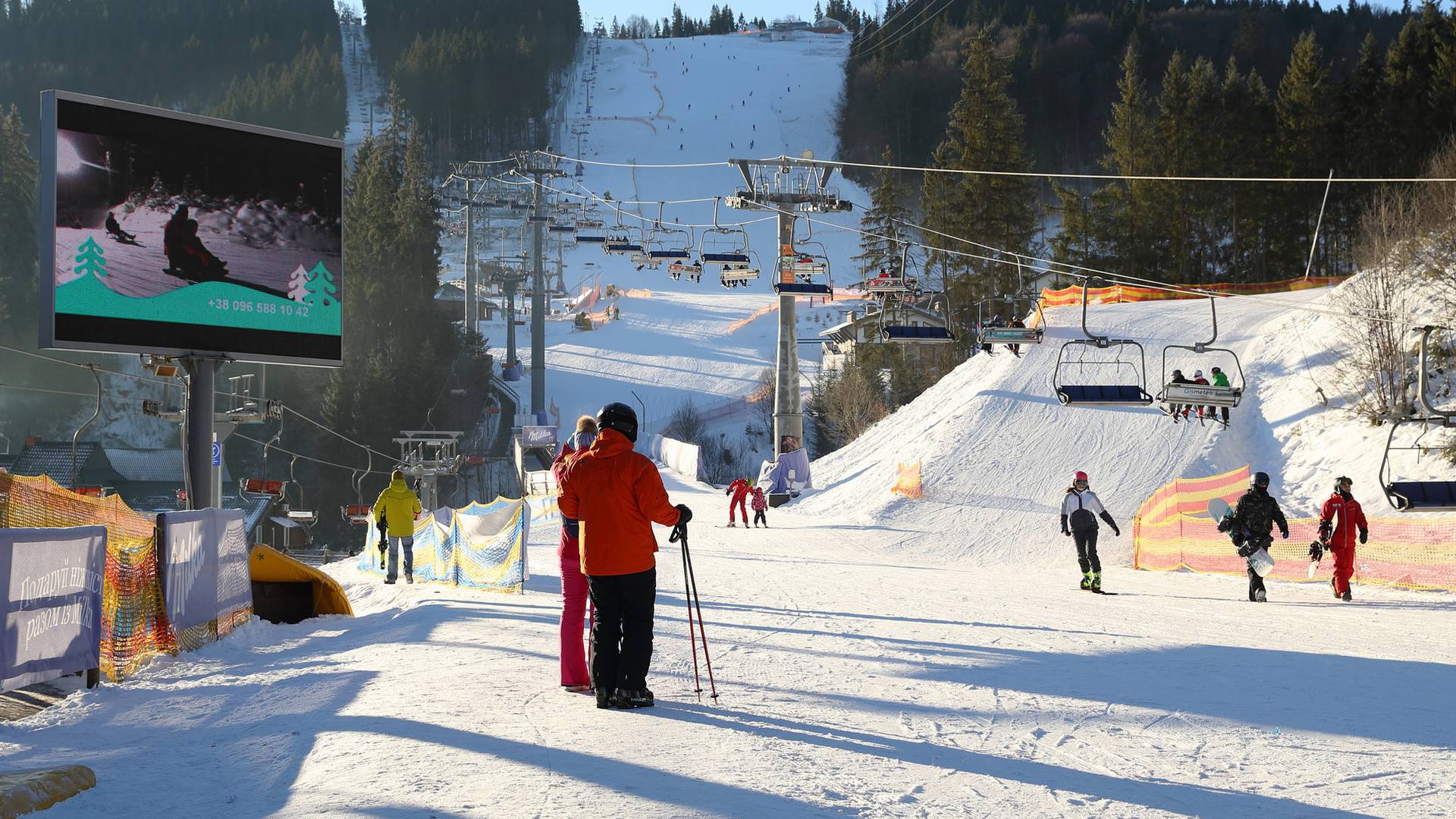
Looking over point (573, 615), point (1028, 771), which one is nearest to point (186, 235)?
point (573, 615)

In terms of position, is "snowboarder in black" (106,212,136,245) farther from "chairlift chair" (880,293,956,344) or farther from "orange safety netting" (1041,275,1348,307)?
"orange safety netting" (1041,275,1348,307)

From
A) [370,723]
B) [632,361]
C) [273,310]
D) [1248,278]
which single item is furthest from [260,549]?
[632,361]

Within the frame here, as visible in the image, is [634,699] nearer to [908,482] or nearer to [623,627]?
[623,627]

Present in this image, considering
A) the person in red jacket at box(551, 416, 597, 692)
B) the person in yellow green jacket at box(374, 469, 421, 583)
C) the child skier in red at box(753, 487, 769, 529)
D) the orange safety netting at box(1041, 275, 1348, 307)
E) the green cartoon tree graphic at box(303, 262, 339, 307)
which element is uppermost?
the orange safety netting at box(1041, 275, 1348, 307)

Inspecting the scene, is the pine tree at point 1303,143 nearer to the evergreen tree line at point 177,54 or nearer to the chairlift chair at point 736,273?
the chairlift chair at point 736,273

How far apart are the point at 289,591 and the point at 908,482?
2160cm

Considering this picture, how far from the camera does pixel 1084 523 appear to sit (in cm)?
1641

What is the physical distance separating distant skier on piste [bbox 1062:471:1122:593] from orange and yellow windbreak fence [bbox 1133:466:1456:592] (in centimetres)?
320

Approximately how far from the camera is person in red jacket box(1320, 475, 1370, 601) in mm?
15367

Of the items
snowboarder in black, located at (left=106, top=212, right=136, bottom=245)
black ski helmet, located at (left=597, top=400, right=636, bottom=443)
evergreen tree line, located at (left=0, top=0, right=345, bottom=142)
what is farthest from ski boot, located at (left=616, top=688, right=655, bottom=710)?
evergreen tree line, located at (left=0, top=0, right=345, bottom=142)

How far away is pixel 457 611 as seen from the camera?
11.7 m

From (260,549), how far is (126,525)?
5.46ft

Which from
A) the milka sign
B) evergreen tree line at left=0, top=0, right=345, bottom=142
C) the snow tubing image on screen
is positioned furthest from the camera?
evergreen tree line at left=0, top=0, right=345, bottom=142

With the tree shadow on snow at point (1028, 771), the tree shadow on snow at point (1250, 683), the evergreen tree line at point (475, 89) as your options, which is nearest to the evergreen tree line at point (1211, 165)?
the tree shadow on snow at point (1250, 683)
